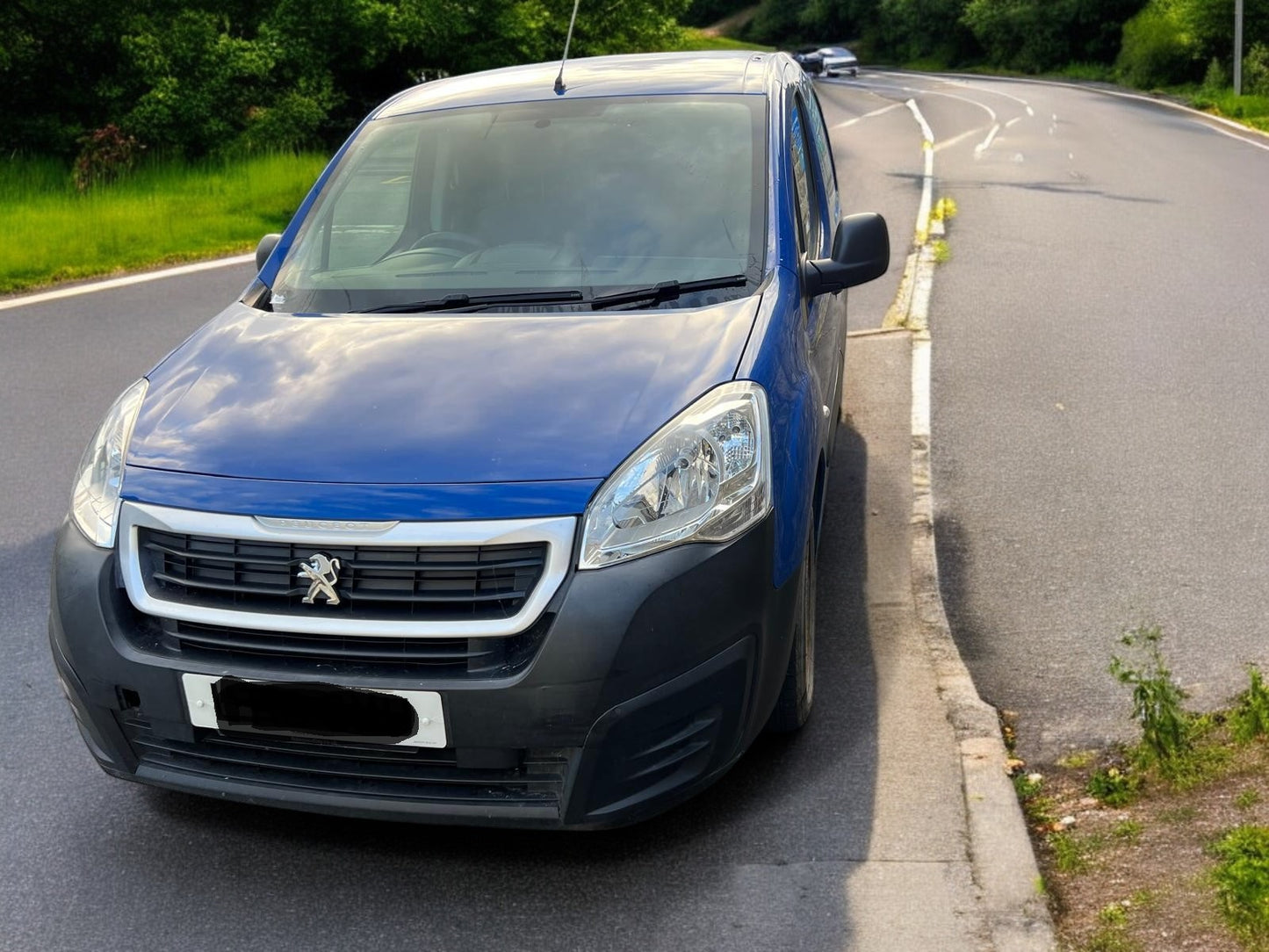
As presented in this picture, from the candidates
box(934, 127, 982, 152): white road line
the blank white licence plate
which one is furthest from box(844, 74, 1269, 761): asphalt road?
box(934, 127, 982, 152): white road line

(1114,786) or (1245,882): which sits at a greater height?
(1245,882)

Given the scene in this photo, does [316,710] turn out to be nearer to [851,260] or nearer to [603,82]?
[851,260]

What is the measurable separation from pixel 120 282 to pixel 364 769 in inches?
391

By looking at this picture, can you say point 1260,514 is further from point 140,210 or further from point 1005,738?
point 140,210

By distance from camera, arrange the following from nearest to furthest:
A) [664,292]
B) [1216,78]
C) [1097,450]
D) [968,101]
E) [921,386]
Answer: [664,292] < [1097,450] < [921,386] < [968,101] < [1216,78]

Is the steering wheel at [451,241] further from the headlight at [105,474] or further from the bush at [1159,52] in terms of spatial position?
the bush at [1159,52]

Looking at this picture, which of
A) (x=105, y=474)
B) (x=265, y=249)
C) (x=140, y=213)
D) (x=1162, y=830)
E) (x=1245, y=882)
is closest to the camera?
(x=1245, y=882)

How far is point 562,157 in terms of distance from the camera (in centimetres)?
509

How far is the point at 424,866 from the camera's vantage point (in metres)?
3.74

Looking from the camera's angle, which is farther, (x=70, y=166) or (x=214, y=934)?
(x=70, y=166)

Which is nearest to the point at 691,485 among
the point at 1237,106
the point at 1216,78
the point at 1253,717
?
the point at 1253,717

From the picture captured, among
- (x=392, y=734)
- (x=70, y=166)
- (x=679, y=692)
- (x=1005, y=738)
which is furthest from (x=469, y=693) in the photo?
(x=70, y=166)

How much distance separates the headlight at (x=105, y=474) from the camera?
3.70 meters

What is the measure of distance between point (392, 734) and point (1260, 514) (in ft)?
14.3
